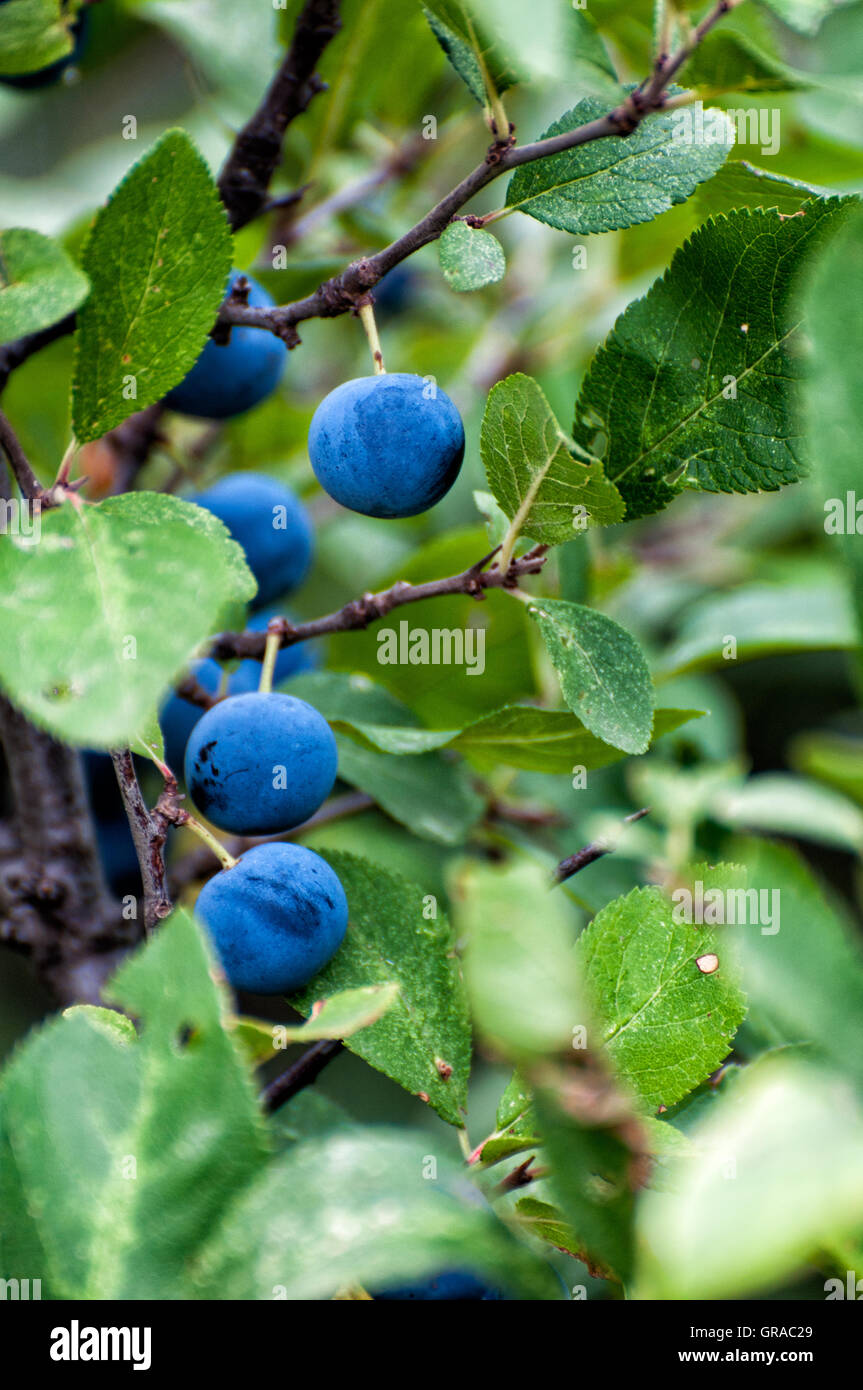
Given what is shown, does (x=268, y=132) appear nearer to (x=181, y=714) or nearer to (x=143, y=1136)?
(x=181, y=714)

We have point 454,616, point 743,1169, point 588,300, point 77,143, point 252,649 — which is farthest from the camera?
point 77,143

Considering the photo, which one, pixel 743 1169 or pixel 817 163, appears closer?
pixel 743 1169

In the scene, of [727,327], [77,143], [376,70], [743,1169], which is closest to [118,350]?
[727,327]

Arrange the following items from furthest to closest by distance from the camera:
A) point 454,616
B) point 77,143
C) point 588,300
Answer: point 77,143 < point 588,300 < point 454,616

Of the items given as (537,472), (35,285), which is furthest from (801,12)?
(35,285)

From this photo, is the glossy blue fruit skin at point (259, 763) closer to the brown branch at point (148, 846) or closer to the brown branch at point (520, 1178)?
the brown branch at point (148, 846)

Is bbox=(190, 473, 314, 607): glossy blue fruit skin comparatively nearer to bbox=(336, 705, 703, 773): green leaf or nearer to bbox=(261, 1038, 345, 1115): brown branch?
bbox=(336, 705, 703, 773): green leaf

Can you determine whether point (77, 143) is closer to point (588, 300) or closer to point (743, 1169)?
point (588, 300)
